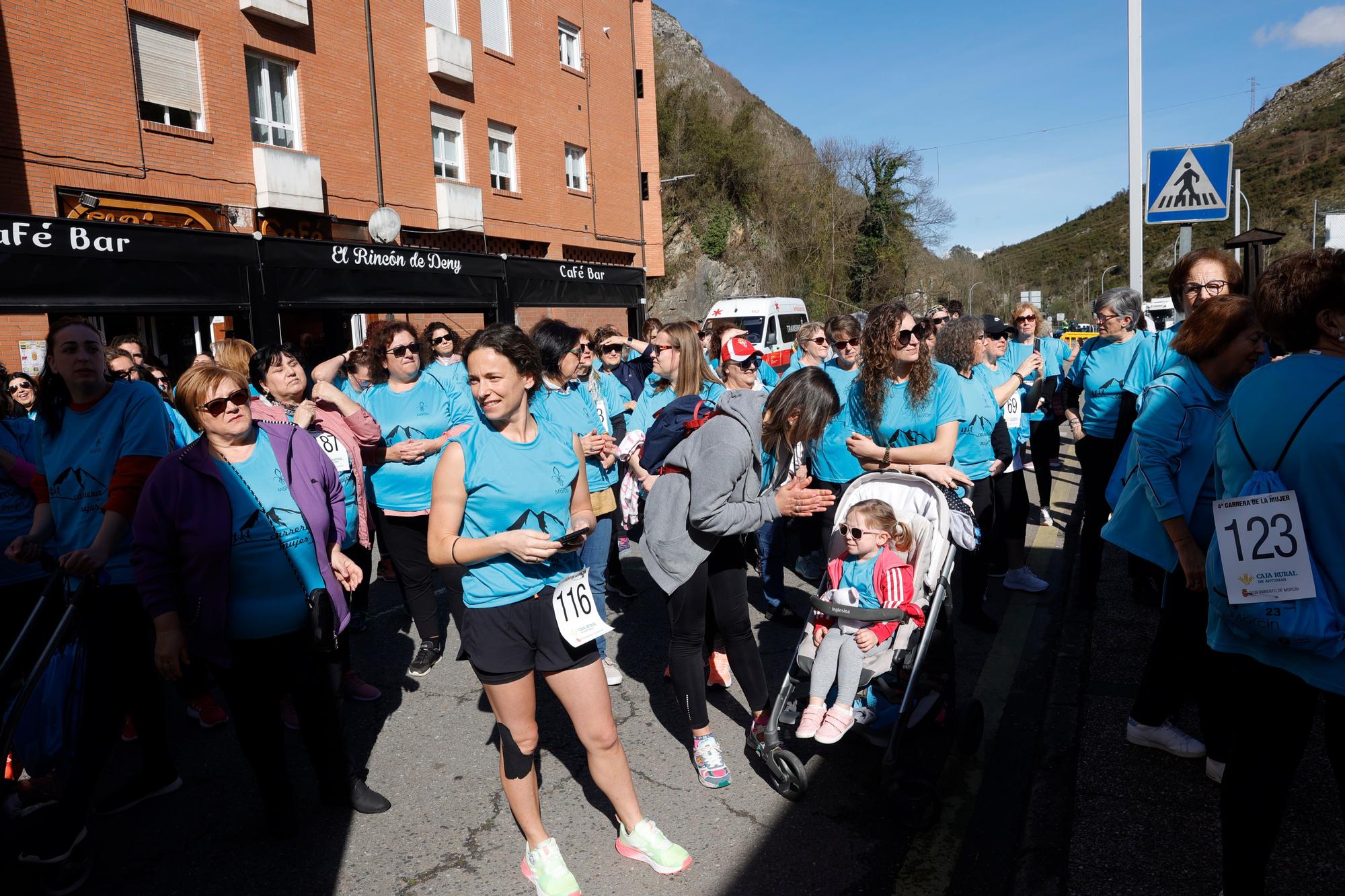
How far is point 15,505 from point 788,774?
363cm

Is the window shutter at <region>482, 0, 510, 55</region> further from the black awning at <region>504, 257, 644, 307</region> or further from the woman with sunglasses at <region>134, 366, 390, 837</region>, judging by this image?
the woman with sunglasses at <region>134, 366, 390, 837</region>

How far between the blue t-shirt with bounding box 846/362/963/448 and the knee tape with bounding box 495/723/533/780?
269 centimetres

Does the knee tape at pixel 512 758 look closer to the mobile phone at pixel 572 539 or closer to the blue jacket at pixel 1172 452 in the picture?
the mobile phone at pixel 572 539

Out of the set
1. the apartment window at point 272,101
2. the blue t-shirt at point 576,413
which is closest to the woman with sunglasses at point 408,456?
the blue t-shirt at point 576,413

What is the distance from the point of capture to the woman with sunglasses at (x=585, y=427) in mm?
4969

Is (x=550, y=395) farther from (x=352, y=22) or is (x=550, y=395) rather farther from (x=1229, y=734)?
(x=352, y=22)

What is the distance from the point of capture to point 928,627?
3.55 m

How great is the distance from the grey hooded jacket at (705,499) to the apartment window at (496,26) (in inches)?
799

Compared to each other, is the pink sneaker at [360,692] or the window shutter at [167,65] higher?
the window shutter at [167,65]

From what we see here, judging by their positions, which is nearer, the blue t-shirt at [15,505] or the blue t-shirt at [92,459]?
the blue t-shirt at [92,459]

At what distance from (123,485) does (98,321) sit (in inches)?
459

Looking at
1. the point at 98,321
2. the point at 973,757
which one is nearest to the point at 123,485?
the point at 973,757

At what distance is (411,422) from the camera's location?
5137 mm

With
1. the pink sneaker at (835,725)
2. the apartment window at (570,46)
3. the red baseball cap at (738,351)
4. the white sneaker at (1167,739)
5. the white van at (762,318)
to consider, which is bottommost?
the white sneaker at (1167,739)
